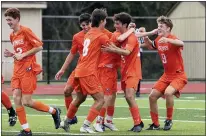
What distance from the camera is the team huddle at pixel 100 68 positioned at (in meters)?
11.9

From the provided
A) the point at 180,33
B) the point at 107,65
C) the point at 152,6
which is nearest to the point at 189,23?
the point at 180,33

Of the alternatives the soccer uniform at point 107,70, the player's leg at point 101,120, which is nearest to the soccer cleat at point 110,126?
the player's leg at point 101,120

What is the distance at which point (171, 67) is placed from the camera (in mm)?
13172

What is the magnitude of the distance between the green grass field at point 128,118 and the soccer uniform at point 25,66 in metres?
0.83

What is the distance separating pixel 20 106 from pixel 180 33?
79.1 ft

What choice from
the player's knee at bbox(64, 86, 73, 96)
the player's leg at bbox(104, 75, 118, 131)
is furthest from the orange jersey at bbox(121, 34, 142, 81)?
the player's knee at bbox(64, 86, 73, 96)

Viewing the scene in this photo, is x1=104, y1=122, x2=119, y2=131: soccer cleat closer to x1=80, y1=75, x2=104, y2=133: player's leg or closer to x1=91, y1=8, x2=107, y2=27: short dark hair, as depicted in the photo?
x1=80, y1=75, x2=104, y2=133: player's leg

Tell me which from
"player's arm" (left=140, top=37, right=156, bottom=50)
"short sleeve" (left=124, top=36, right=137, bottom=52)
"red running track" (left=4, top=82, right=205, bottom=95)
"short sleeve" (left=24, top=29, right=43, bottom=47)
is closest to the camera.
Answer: "short sleeve" (left=24, top=29, right=43, bottom=47)

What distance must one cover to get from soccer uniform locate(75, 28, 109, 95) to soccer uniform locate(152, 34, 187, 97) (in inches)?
56.7

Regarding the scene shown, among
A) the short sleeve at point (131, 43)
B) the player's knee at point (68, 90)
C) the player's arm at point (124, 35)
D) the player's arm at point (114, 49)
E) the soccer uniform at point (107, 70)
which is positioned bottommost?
the player's knee at point (68, 90)

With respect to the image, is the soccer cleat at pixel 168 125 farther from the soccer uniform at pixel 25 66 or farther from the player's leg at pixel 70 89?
the soccer uniform at pixel 25 66

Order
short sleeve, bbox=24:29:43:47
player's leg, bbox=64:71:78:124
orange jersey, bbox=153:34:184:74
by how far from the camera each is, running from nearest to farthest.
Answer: short sleeve, bbox=24:29:43:47, orange jersey, bbox=153:34:184:74, player's leg, bbox=64:71:78:124

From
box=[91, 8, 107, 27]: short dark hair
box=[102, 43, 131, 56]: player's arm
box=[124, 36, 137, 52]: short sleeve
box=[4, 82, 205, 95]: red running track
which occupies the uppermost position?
box=[91, 8, 107, 27]: short dark hair

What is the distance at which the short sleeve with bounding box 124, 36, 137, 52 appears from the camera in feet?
40.9
